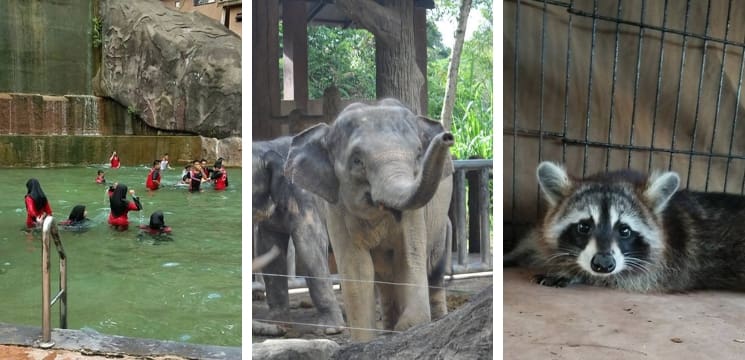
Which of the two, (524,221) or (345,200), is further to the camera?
(524,221)

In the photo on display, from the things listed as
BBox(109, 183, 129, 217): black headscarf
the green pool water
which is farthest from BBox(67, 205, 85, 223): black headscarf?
BBox(109, 183, 129, 217): black headscarf

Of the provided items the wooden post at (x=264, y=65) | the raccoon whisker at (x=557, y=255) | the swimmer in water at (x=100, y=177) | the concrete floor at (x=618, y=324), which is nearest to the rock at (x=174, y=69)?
the swimmer in water at (x=100, y=177)

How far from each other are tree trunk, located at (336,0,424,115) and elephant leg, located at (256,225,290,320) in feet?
2.24

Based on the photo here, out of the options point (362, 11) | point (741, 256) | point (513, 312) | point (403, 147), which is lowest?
point (513, 312)

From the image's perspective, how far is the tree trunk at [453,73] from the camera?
1950mm

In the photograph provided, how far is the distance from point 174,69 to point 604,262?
8260 mm

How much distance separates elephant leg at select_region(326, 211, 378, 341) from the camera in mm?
2088

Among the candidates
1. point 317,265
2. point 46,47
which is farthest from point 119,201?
point 46,47

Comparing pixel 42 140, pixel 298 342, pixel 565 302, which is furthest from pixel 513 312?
pixel 42 140

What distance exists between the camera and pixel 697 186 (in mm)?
3812

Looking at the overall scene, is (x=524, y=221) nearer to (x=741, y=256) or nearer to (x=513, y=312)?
(x=513, y=312)

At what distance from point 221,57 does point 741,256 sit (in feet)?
25.5

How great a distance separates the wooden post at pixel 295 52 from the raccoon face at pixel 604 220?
2.00 metres

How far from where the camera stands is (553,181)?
3527 mm
